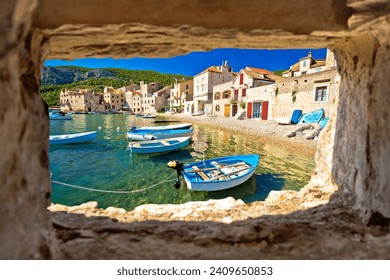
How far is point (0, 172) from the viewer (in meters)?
1.26

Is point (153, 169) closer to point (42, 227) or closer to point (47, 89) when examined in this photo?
point (42, 227)

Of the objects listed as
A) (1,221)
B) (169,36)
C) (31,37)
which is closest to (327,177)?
(169,36)

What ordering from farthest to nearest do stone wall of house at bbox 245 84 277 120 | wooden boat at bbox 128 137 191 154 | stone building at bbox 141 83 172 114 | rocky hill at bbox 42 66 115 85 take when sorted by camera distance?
rocky hill at bbox 42 66 115 85
stone building at bbox 141 83 172 114
stone wall of house at bbox 245 84 277 120
wooden boat at bbox 128 137 191 154

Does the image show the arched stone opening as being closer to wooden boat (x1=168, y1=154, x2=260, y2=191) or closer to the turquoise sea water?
wooden boat (x1=168, y1=154, x2=260, y2=191)

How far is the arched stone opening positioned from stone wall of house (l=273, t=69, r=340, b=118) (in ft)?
65.9

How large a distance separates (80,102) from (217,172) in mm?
85606

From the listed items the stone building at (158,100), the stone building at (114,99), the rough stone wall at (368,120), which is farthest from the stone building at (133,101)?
the rough stone wall at (368,120)

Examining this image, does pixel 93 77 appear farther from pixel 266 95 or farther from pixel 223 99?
pixel 266 95

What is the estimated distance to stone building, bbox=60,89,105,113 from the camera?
79.0 meters

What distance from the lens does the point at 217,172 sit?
9742 mm

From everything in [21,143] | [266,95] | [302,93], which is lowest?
[21,143]

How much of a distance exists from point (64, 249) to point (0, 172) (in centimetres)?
112

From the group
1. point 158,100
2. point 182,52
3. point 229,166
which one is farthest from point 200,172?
point 158,100

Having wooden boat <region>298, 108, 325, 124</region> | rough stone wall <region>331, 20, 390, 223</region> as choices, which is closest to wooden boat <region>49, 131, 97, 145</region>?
rough stone wall <region>331, 20, 390, 223</region>
